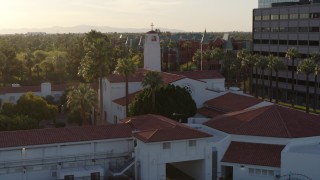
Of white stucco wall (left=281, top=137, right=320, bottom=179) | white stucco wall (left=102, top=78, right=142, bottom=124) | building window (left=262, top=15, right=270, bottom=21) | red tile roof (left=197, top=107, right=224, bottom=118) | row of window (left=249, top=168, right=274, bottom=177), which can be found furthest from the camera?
building window (left=262, top=15, right=270, bottom=21)

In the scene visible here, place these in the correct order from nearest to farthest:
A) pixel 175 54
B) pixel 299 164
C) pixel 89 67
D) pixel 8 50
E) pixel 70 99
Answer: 1. pixel 299 164
2. pixel 70 99
3. pixel 89 67
4. pixel 8 50
5. pixel 175 54

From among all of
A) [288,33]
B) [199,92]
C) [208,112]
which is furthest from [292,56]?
[208,112]

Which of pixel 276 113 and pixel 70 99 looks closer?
pixel 276 113

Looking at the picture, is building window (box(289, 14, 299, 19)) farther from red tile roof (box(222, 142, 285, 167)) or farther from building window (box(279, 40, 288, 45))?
red tile roof (box(222, 142, 285, 167))

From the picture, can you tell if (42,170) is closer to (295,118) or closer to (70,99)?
(70,99)

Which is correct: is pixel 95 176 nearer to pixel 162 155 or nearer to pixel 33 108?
pixel 162 155

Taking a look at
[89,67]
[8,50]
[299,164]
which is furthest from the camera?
[8,50]

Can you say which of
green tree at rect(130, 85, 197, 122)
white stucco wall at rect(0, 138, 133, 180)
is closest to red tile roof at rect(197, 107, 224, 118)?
green tree at rect(130, 85, 197, 122)

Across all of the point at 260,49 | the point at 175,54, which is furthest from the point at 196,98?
the point at 175,54
